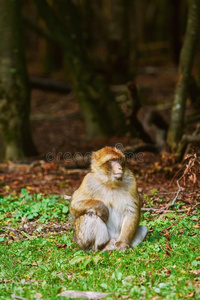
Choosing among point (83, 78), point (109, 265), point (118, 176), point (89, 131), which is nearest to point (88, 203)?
point (118, 176)

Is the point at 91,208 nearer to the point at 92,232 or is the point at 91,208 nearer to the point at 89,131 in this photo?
the point at 92,232

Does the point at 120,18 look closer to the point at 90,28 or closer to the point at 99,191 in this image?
the point at 90,28

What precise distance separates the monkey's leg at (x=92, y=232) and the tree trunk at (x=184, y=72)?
4.15m

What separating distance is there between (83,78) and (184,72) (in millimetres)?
3165

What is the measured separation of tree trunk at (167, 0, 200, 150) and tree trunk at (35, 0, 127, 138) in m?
2.65

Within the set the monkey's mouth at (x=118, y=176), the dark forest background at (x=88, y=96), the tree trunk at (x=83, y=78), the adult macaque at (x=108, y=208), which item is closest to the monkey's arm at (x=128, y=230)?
the adult macaque at (x=108, y=208)

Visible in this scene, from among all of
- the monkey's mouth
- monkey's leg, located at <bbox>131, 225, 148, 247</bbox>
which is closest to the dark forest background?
monkey's leg, located at <bbox>131, 225, 148, 247</bbox>

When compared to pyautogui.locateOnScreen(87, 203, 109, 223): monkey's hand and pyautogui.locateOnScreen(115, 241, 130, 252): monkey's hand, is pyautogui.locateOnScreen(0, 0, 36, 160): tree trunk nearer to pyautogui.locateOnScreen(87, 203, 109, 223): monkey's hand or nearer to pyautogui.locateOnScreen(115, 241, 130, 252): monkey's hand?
pyautogui.locateOnScreen(87, 203, 109, 223): monkey's hand

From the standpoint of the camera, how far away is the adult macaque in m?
5.87

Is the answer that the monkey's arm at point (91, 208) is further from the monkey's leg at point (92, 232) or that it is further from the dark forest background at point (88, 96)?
the dark forest background at point (88, 96)

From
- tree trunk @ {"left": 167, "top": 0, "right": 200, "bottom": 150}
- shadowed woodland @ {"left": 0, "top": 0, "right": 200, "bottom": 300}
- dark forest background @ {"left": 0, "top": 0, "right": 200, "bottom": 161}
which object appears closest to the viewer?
shadowed woodland @ {"left": 0, "top": 0, "right": 200, "bottom": 300}

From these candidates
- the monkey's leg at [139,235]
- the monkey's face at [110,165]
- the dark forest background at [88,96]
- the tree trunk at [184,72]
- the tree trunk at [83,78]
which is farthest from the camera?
the tree trunk at [83,78]

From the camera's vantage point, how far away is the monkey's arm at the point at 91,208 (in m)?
5.84

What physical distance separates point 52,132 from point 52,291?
1023cm
